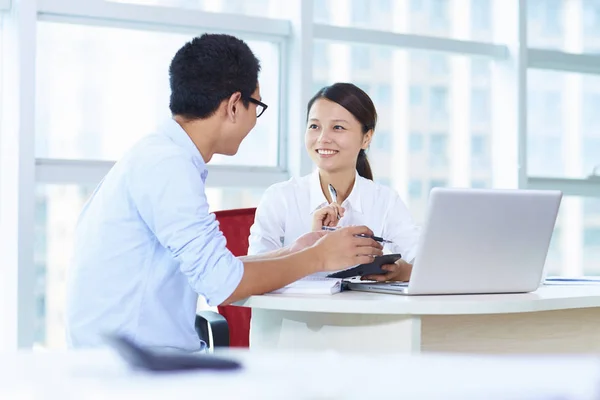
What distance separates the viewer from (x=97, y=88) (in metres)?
3.64

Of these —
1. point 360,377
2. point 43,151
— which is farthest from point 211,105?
point 43,151

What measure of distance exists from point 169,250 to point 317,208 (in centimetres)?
94

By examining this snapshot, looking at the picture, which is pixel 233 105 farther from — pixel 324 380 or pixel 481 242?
pixel 324 380

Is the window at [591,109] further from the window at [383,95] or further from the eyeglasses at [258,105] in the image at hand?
the eyeglasses at [258,105]

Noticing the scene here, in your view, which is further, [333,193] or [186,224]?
[333,193]

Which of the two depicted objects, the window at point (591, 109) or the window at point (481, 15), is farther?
the window at point (591, 109)

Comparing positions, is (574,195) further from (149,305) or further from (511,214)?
(149,305)

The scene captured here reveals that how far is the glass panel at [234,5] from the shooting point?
148 inches

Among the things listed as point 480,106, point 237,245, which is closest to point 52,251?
point 237,245

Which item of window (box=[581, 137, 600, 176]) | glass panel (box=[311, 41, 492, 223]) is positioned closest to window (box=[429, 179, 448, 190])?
glass panel (box=[311, 41, 492, 223])

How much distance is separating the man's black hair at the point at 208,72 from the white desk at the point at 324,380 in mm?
1341

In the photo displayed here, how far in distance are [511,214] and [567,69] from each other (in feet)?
10.8

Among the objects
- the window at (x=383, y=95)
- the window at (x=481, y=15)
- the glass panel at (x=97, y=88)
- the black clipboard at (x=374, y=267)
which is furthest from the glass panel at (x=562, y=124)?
the black clipboard at (x=374, y=267)

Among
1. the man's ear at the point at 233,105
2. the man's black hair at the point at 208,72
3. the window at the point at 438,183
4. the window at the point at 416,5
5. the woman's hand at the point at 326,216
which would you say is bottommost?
the woman's hand at the point at 326,216
